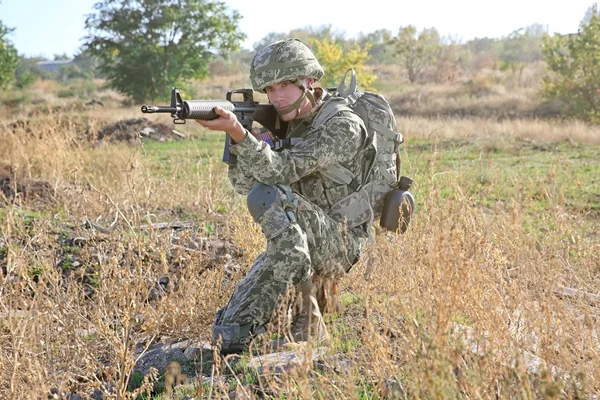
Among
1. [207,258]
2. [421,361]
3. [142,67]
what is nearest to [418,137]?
[207,258]

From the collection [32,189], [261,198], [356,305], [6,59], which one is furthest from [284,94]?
[6,59]

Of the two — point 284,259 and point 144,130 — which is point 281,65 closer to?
point 284,259

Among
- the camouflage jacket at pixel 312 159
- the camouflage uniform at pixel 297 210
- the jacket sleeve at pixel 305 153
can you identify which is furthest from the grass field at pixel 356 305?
the jacket sleeve at pixel 305 153

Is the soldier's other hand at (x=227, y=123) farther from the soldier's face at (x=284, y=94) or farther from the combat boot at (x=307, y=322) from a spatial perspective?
the combat boot at (x=307, y=322)

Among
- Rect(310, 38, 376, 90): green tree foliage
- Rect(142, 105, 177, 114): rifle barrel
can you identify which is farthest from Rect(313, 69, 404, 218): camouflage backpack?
Rect(310, 38, 376, 90): green tree foliage

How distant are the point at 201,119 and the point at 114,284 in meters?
0.92

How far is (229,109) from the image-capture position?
3.51 m

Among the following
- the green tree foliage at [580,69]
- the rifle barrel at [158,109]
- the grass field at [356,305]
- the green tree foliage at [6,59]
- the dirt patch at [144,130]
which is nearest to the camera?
the grass field at [356,305]

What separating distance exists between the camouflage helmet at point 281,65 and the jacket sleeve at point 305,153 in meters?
0.30

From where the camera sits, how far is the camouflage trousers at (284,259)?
3471 millimetres

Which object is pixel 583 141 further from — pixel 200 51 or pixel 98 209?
pixel 200 51

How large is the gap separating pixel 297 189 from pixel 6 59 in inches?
1248

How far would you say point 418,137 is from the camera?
15.2m

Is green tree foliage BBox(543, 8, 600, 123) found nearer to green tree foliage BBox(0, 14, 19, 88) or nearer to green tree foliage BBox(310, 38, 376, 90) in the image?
green tree foliage BBox(310, 38, 376, 90)
